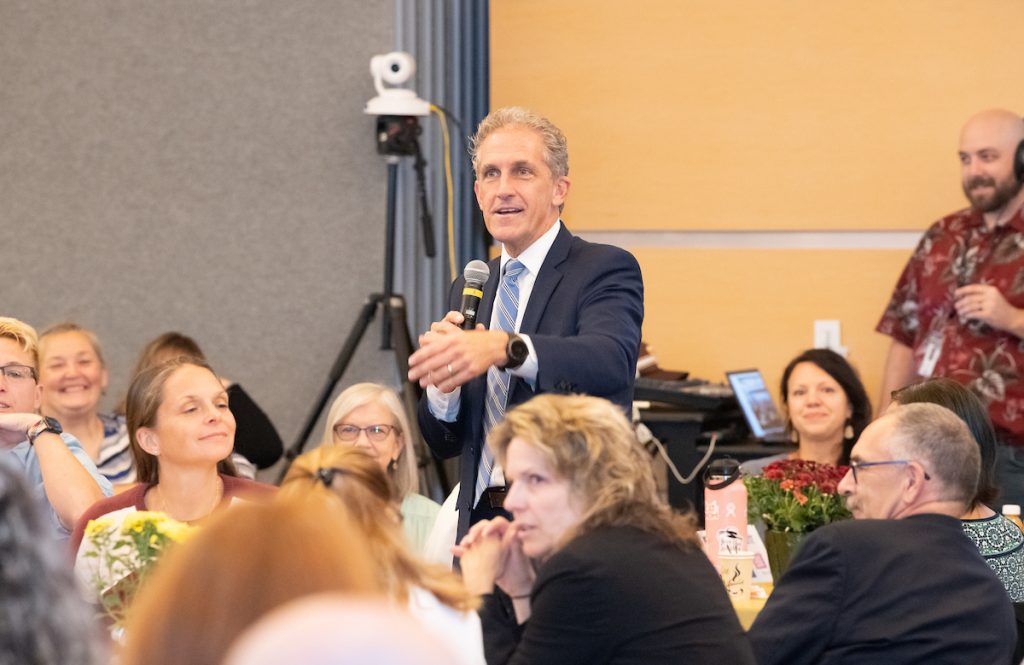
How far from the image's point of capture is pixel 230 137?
4941mm

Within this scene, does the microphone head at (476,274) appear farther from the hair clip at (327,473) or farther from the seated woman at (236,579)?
the seated woman at (236,579)

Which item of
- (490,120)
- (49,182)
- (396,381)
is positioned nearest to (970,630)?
(490,120)

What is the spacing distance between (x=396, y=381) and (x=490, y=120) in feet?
7.28

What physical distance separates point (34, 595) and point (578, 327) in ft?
5.40

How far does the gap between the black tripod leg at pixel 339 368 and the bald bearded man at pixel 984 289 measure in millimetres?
1704

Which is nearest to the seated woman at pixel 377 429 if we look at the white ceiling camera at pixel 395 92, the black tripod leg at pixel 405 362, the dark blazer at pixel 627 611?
the black tripod leg at pixel 405 362

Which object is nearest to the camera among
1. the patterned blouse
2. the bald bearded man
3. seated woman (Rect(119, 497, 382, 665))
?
seated woman (Rect(119, 497, 382, 665))

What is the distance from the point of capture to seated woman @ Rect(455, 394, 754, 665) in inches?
79.5

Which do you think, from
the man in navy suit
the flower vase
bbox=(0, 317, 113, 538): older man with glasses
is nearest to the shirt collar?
the man in navy suit

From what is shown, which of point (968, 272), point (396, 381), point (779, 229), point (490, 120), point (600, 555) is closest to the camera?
point (600, 555)

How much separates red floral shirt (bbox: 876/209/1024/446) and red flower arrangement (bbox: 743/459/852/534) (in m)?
1.28

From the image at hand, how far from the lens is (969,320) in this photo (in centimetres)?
421

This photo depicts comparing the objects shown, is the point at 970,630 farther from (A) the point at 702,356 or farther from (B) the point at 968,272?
(A) the point at 702,356

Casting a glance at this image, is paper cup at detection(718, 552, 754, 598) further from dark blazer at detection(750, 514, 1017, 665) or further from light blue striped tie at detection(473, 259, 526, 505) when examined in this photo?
light blue striped tie at detection(473, 259, 526, 505)
